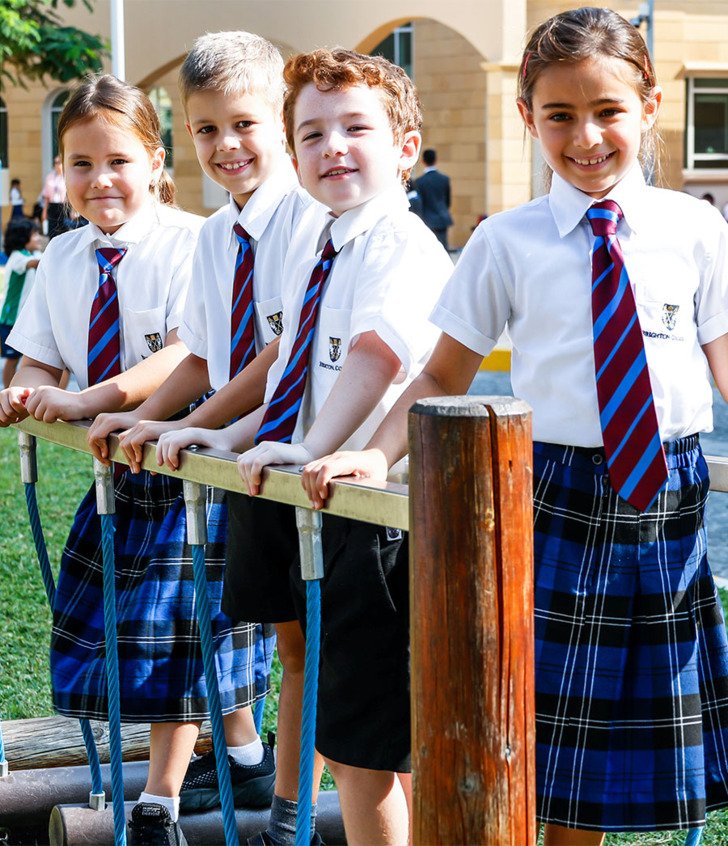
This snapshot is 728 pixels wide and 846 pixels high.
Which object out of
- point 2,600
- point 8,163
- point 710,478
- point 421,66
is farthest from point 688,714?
point 8,163

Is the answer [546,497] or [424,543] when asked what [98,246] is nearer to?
[546,497]

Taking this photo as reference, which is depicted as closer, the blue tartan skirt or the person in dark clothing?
the blue tartan skirt

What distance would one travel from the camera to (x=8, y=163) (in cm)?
2936

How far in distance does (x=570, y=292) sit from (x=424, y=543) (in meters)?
0.74

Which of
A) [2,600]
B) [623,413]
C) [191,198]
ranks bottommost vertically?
[2,600]

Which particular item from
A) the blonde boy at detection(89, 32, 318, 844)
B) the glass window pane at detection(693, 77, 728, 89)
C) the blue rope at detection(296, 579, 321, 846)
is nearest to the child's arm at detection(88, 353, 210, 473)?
the blonde boy at detection(89, 32, 318, 844)

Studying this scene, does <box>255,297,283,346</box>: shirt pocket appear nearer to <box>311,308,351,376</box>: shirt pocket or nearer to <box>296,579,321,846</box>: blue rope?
<box>311,308,351,376</box>: shirt pocket

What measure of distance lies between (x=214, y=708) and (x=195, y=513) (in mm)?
334

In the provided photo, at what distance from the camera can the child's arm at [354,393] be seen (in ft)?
7.48

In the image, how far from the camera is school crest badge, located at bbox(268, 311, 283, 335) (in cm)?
282

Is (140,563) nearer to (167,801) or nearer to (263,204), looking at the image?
(167,801)

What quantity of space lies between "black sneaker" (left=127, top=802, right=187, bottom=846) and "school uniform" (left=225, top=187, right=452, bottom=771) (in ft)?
2.31

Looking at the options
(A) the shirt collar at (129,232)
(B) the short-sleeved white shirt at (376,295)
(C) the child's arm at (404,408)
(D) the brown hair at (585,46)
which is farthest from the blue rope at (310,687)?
(A) the shirt collar at (129,232)

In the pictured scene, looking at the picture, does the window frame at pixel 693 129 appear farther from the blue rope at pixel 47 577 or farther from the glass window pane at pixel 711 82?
the blue rope at pixel 47 577
